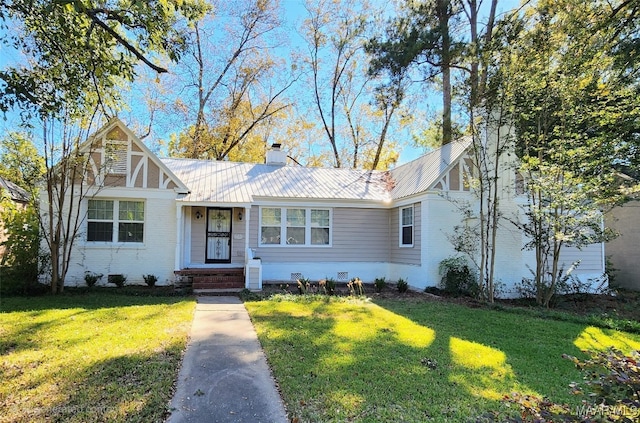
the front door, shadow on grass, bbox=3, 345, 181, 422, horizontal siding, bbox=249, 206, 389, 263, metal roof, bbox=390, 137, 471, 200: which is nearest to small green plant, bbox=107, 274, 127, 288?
the front door

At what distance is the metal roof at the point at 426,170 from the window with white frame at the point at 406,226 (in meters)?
0.55

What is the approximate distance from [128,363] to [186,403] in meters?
1.43

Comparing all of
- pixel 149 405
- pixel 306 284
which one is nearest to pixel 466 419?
pixel 149 405

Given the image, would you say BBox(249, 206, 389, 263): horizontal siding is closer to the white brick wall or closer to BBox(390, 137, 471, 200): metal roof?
BBox(390, 137, 471, 200): metal roof

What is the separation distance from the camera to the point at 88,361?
481 cm

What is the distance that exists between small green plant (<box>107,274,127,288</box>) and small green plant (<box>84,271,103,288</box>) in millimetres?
285

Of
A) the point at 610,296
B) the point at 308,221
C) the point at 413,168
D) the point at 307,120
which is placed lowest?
the point at 610,296

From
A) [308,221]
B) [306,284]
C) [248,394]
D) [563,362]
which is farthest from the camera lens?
[308,221]

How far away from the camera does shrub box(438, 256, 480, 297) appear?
11180 millimetres

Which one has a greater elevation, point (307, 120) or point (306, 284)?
point (307, 120)

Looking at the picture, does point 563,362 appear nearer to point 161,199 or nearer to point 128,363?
point 128,363

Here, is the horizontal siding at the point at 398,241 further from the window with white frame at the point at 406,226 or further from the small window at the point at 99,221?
the small window at the point at 99,221

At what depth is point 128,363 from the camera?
473cm

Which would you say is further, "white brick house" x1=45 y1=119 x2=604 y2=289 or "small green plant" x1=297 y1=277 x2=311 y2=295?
"white brick house" x1=45 y1=119 x2=604 y2=289
